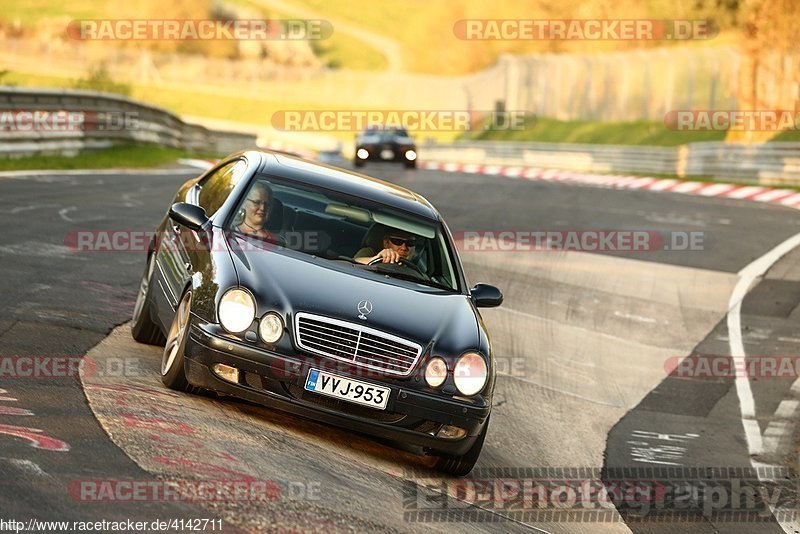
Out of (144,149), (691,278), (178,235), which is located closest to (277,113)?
(144,149)

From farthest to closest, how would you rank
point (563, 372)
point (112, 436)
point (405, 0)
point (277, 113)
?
point (405, 0)
point (277, 113)
point (563, 372)
point (112, 436)

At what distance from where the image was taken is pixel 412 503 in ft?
22.6

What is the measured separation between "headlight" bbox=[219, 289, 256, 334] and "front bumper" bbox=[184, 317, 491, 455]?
8 centimetres

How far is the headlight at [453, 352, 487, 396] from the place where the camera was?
757cm

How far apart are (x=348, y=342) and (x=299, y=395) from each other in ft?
1.33

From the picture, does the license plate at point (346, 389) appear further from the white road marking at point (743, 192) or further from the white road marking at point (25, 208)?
the white road marking at point (743, 192)

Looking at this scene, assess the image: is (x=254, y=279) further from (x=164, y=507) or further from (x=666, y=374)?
(x=666, y=374)

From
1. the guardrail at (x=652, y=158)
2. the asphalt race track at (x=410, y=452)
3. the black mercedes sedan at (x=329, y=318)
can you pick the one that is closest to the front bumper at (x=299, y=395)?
the black mercedes sedan at (x=329, y=318)

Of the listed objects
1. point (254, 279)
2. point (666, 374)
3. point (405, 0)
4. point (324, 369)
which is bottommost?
point (666, 374)

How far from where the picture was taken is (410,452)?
27.3 ft

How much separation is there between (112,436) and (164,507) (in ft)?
3.52

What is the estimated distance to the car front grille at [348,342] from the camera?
7383 mm

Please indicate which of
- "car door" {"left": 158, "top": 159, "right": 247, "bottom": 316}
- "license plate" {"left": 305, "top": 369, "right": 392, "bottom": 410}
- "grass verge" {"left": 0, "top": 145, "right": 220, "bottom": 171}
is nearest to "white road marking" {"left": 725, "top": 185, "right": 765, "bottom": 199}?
A: "grass verge" {"left": 0, "top": 145, "right": 220, "bottom": 171}

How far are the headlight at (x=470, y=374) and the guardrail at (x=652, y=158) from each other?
79.8 feet
